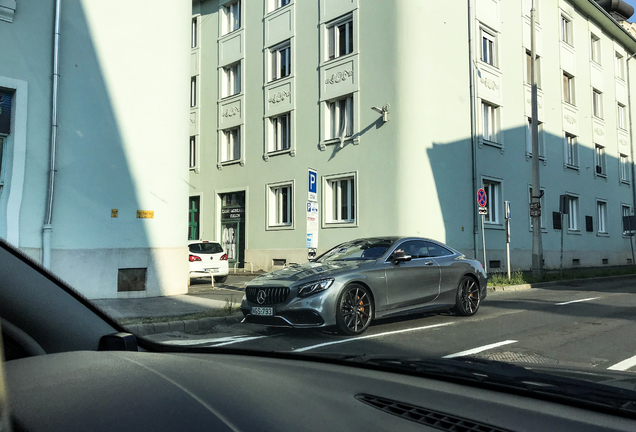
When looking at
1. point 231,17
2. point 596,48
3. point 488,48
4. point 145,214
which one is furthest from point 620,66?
point 145,214

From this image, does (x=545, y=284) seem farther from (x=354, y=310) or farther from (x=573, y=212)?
(x=573, y=212)

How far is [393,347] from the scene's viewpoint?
6.58m

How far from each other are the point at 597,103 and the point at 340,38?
18.5 meters

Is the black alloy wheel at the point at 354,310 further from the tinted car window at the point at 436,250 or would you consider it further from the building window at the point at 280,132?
the building window at the point at 280,132

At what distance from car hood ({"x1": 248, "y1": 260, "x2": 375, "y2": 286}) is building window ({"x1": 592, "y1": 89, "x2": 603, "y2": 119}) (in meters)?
27.8

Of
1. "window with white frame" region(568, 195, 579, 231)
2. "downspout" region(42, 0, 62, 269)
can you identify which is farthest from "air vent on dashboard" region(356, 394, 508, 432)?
"window with white frame" region(568, 195, 579, 231)

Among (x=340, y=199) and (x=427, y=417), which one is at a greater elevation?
(x=340, y=199)

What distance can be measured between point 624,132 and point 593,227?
27.8ft

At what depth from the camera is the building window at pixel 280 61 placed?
2227cm

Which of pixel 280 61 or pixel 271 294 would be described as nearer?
pixel 271 294

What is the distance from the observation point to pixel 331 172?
20188 mm

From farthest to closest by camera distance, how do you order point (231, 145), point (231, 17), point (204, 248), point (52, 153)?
point (231, 17)
point (231, 145)
point (204, 248)
point (52, 153)

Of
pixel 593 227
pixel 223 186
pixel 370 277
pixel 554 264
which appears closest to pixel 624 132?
pixel 593 227

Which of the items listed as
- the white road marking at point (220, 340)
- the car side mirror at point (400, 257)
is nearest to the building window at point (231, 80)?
the car side mirror at point (400, 257)
